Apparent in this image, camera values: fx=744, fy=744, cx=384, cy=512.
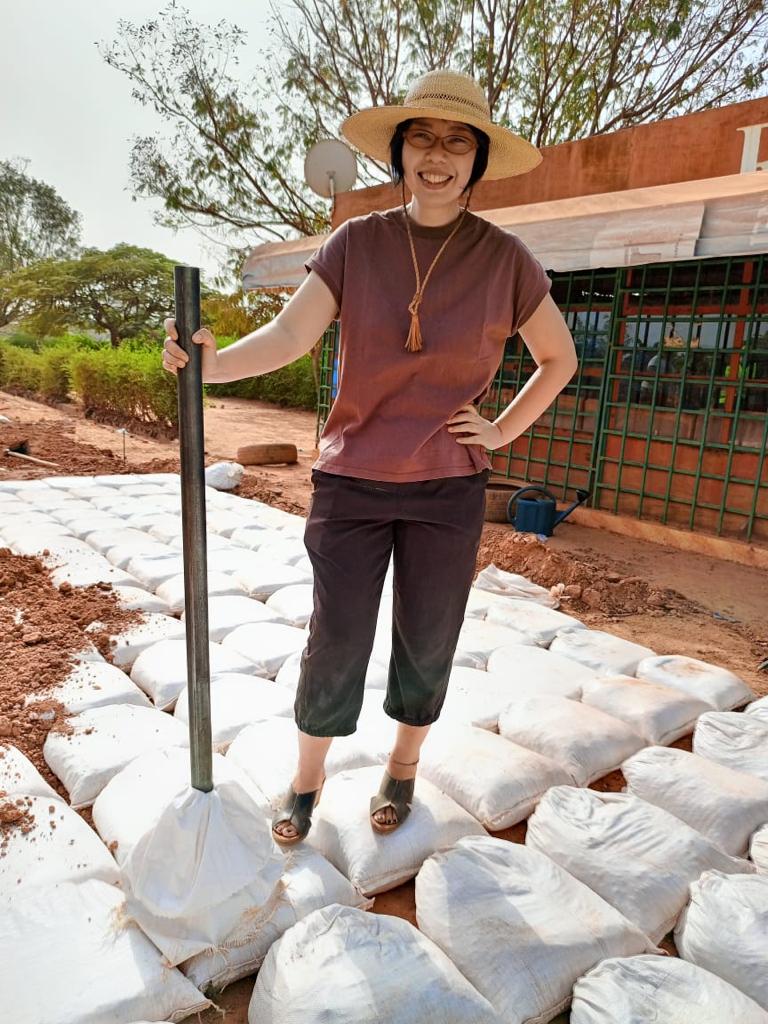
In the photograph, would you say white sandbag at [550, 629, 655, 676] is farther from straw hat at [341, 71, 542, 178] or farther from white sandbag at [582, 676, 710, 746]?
straw hat at [341, 71, 542, 178]

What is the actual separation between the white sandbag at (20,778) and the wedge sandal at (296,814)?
1.58 feet

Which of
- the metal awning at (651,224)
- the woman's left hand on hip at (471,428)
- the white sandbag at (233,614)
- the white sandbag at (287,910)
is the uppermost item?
the metal awning at (651,224)

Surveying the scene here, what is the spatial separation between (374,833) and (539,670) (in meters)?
0.99

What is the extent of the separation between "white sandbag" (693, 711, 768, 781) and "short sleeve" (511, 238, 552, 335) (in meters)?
1.28

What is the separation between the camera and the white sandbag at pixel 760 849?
4.96ft

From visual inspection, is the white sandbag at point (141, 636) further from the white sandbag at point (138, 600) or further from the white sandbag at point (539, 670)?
the white sandbag at point (539, 670)

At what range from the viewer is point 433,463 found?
1326mm

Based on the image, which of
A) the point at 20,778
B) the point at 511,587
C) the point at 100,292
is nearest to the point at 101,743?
the point at 20,778

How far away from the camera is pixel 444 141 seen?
4.25 feet

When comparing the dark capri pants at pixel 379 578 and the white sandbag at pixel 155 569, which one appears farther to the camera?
the white sandbag at pixel 155 569

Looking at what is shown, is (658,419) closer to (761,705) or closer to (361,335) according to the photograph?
(761,705)

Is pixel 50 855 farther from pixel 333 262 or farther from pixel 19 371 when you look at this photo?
pixel 19 371

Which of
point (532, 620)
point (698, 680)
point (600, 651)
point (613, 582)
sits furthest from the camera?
point (613, 582)

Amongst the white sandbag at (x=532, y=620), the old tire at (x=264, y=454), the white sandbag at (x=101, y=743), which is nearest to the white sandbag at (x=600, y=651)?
the white sandbag at (x=532, y=620)
